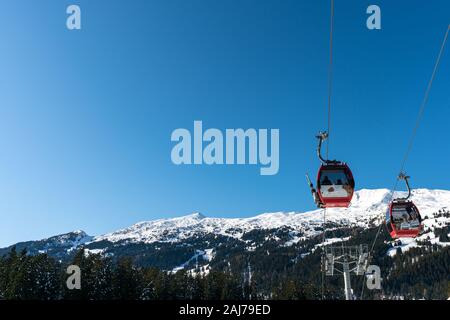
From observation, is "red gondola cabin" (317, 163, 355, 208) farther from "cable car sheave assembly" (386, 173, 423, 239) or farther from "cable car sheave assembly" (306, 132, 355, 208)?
"cable car sheave assembly" (386, 173, 423, 239)

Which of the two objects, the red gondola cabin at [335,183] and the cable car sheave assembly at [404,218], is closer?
the red gondola cabin at [335,183]

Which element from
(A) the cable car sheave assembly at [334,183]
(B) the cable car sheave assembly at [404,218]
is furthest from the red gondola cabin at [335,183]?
(B) the cable car sheave assembly at [404,218]

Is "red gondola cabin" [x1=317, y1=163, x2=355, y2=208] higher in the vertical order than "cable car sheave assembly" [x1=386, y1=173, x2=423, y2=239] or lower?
higher

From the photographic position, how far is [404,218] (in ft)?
71.7

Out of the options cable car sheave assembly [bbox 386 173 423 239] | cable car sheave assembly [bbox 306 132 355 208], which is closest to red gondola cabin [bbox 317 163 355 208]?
cable car sheave assembly [bbox 306 132 355 208]

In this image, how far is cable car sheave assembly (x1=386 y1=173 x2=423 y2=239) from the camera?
855 inches

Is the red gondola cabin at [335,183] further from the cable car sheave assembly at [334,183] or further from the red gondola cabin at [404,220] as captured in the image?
the red gondola cabin at [404,220]

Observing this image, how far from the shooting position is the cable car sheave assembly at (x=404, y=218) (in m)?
21.7

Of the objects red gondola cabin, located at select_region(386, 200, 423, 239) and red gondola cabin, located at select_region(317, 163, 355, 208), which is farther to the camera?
red gondola cabin, located at select_region(386, 200, 423, 239)

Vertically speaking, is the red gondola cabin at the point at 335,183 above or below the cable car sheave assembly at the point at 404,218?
above
